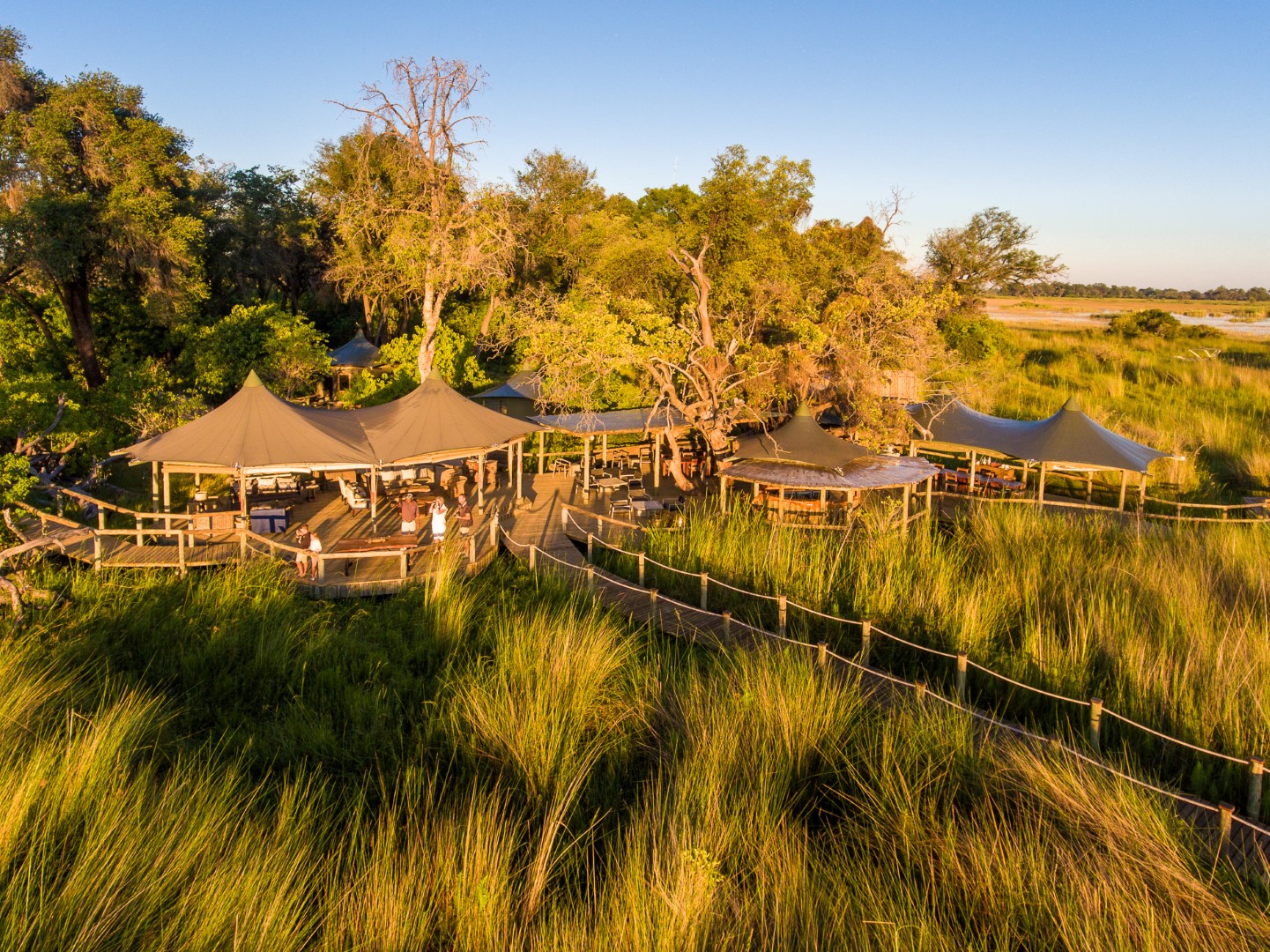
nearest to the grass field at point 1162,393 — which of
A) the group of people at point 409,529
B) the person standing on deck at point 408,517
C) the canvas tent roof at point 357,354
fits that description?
the group of people at point 409,529

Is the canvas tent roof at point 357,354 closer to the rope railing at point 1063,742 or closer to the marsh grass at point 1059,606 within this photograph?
the marsh grass at point 1059,606

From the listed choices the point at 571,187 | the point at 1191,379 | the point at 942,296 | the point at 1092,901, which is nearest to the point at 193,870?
the point at 1092,901

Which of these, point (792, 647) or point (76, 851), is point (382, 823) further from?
point (792, 647)

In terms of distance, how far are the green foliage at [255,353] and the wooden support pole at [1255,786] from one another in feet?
80.1

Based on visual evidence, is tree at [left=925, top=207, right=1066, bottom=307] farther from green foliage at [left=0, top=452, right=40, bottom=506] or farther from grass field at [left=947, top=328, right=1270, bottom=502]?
green foliage at [left=0, top=452, right=40, bottom=506]

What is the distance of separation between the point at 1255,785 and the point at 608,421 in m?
16.2

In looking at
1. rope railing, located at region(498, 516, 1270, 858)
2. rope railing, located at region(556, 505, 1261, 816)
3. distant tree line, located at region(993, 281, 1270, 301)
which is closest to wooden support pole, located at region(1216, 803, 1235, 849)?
rope railing, located at region(498, 516, 1270, 858)

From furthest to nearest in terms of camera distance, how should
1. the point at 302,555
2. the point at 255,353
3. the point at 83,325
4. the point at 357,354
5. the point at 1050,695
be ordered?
the point at 357,354 → the point at 255,353 → the point at 83,325 → the point at 302,555 → the point at 1050,695

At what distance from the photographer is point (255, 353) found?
24.5 meters

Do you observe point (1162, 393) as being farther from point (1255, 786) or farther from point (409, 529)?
point (1255, 786)

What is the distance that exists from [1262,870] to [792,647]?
3744mm

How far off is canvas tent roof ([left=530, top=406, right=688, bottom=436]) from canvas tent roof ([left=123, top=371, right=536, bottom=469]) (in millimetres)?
2713

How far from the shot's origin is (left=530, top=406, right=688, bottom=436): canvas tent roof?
1912 centimetres

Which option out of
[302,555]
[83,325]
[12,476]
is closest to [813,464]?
[302,555]
